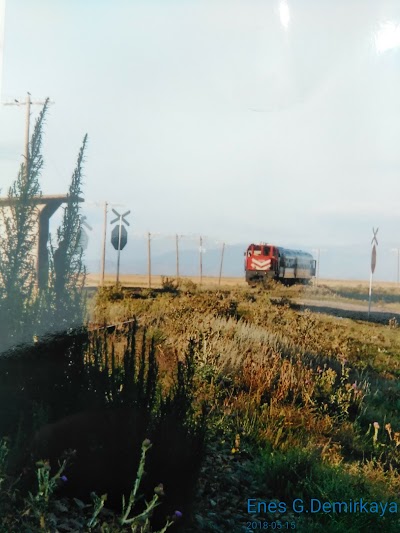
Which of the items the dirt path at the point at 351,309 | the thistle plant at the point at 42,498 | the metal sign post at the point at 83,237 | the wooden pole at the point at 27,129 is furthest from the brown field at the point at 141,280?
the thistle plant at the point at 42,498

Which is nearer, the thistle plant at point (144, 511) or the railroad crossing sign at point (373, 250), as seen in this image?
the thistle plant at point (144, 511)

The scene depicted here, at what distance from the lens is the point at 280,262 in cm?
286

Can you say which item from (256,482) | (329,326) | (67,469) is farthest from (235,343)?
(67,469)

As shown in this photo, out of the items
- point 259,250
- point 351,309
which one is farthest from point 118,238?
point 351,309

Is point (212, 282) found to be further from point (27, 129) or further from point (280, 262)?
point (27, 129)

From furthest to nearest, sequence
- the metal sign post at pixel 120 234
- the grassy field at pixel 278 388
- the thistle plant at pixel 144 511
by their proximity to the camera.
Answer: the grassy field at pixel 278 388 < the metal sign post at pixel 120 234 < the thistle plant at pixel 144 511

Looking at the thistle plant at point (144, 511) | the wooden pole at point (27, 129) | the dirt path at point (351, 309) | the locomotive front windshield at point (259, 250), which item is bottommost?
the thistle plant at point (144, 511)

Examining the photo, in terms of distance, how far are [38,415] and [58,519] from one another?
1.46ft

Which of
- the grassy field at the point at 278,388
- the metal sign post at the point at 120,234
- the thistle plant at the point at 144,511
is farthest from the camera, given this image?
the grassy field at the point at 278,388

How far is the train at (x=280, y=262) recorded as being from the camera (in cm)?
287

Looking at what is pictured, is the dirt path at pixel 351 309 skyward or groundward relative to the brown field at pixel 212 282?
groundward

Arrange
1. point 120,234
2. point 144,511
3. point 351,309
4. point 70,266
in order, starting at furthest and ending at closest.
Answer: point 351,309 → point 70,266 → point 120,234 → point 144,511

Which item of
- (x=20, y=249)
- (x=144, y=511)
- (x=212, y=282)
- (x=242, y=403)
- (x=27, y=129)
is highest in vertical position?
(x=27, y=129)

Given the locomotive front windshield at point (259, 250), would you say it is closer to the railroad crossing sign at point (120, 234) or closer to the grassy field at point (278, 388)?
the grassy field at point (278, 388)
